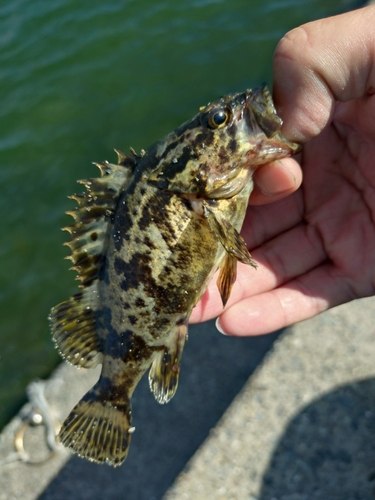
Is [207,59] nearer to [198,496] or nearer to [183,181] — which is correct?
[183,181]

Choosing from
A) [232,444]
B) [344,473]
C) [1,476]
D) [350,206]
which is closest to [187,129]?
[350,206]

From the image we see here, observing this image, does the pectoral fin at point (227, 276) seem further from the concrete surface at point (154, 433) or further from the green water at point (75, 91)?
the green water at point (75, 91)

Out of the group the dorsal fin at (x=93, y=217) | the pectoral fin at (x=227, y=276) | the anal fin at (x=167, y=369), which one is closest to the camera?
the pectoral fin at (x=227, y=276)

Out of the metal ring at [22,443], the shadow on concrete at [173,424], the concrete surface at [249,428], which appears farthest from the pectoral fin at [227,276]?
the metal ring at [22,443]

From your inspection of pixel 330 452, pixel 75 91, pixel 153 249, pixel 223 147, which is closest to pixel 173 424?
pixel 330 452

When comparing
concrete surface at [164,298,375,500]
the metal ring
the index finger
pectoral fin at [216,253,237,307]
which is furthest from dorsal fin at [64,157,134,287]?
the metal ring

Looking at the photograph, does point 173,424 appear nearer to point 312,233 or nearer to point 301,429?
point 301,429

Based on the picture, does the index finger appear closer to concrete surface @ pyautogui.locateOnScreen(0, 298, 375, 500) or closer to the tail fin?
concrete surface @ pyautogui.locateOnScreen(0, 298, 375, 500)
